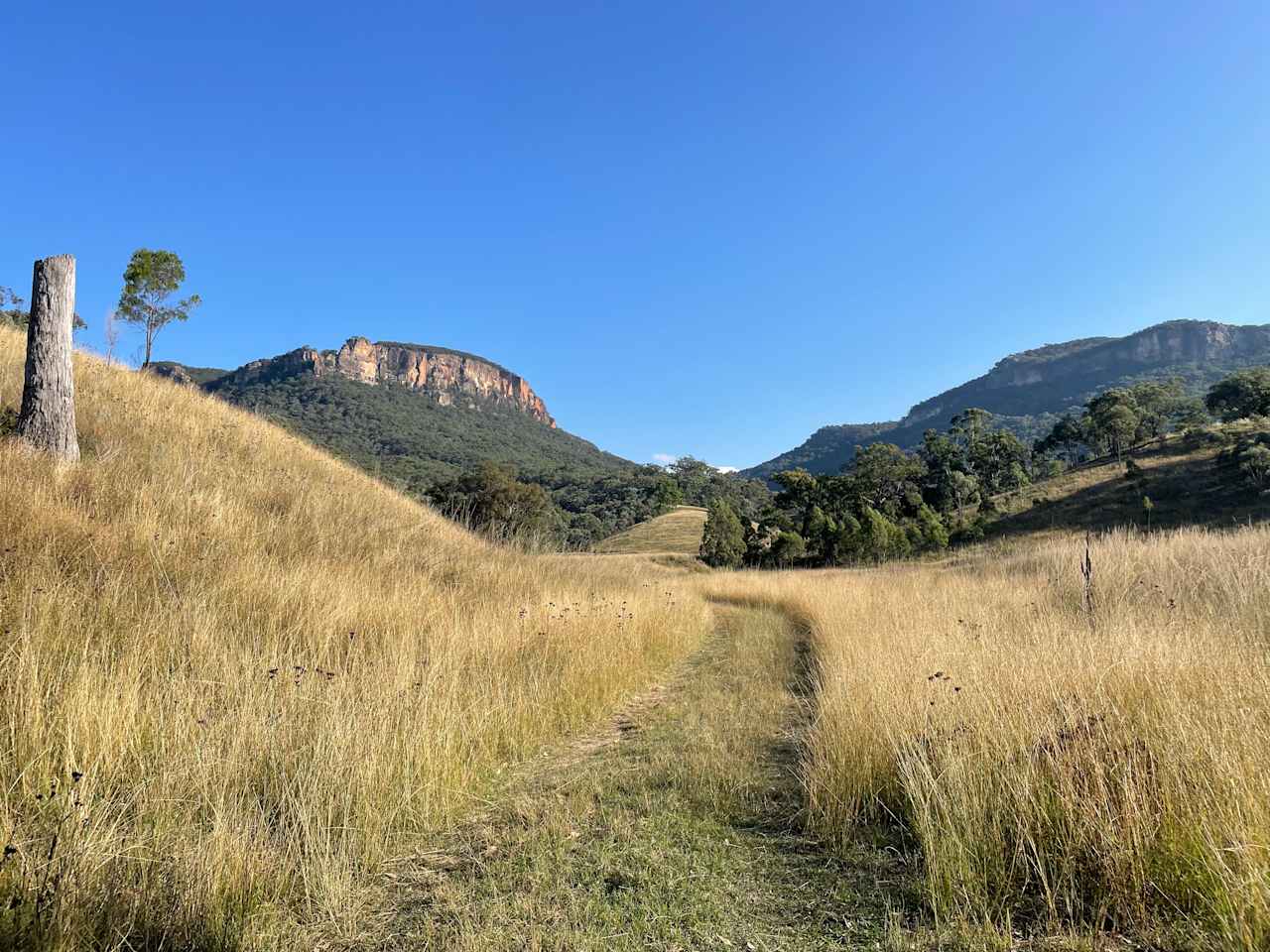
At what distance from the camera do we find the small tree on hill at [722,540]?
48875mm

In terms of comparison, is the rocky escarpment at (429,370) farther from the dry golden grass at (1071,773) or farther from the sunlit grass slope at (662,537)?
the dry golden grass at (1071,773)

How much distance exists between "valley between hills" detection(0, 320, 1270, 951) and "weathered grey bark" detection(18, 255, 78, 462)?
14.6 inches

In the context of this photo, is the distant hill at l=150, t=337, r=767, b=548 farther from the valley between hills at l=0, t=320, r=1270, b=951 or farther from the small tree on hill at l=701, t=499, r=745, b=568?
the valley between hills at l=0, t=320, r=1270, b=951

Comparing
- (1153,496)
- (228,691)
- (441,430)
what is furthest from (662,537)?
(228,691)

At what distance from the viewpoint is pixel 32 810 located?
254 centimetres

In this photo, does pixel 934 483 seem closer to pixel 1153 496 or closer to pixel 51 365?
pixel 1153 496

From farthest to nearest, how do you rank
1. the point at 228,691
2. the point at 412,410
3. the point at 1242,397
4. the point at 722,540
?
1. the point at 412,410
2. the point at 1242,397
3. the point at 722,540
4. the point at 228,691

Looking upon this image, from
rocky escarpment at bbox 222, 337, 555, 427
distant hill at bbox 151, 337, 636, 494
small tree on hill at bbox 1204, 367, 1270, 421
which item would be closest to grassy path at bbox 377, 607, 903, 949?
distant hill at bbox 151, 337, 636, 494

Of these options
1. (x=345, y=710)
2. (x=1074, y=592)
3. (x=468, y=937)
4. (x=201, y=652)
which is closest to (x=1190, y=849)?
(x=468, y=937)

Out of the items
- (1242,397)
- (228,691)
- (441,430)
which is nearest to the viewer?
(228,691)

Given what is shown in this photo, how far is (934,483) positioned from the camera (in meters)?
69.2

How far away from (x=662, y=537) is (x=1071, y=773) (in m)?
67.1

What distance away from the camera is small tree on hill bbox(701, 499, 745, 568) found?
48875mm

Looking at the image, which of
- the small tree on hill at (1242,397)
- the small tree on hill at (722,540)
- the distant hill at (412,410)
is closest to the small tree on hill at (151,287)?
the distant hill at (412,410)
